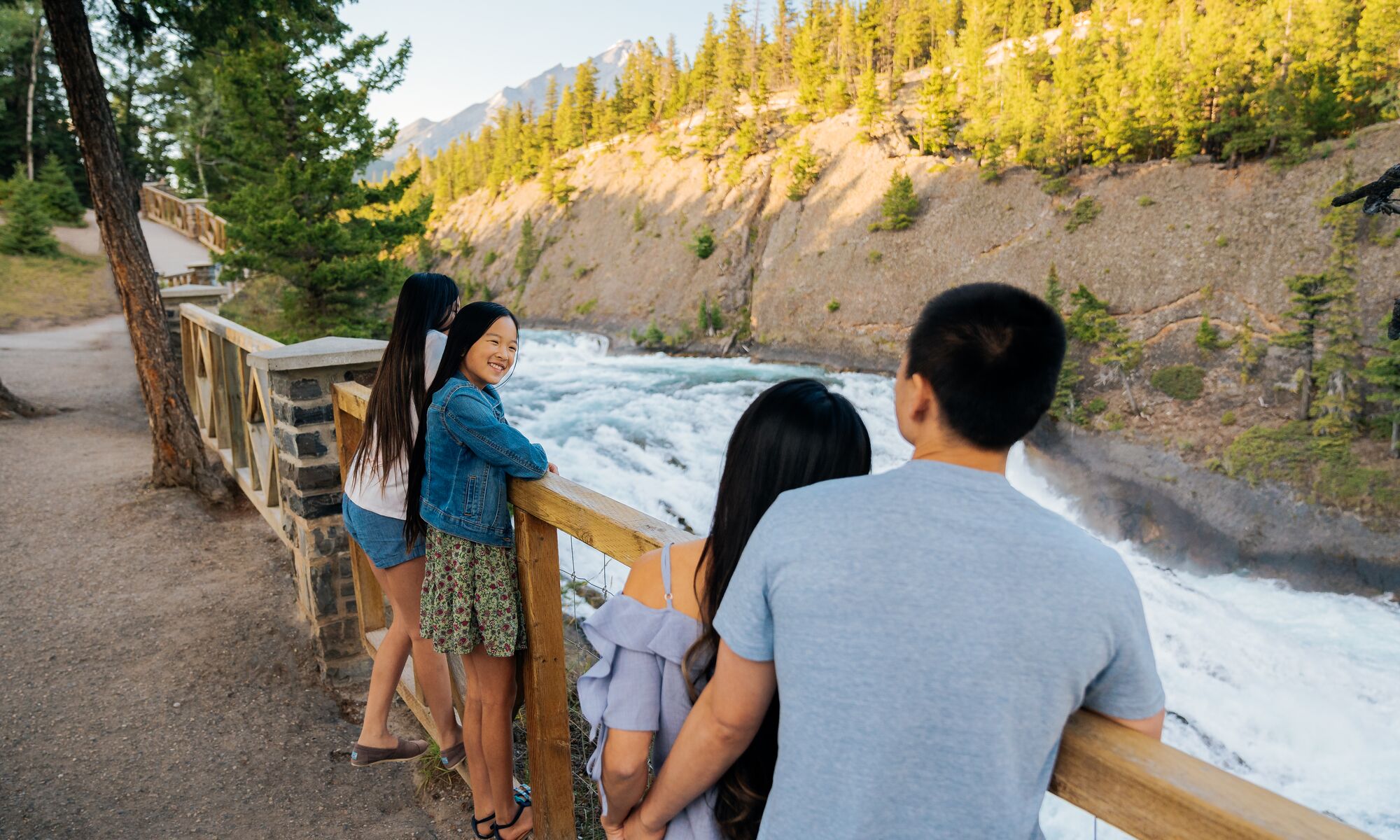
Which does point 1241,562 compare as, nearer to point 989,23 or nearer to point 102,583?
point 102,583

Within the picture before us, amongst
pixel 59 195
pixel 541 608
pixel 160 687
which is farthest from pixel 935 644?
pixel 59 195

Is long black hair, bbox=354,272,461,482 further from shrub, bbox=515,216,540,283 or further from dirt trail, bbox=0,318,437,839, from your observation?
shrub, bbox=515,216,540,283

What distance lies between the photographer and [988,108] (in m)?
25.7

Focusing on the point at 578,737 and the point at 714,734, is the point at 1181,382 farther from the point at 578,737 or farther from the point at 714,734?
the point at 714,734

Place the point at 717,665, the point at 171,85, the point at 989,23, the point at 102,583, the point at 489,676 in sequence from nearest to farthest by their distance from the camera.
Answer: the point at 717,665 < the point at 489,676 < the point at 102,583 < the point at 171,85 < the point at 989,23

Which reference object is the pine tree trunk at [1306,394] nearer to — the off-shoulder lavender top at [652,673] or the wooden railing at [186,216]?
the off-shoulder lavender top at [652,673]

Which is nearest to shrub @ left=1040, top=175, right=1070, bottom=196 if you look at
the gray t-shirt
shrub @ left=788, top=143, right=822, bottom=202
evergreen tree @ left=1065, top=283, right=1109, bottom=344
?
evergreen tree @ left=1065, top=283, right=1109, bottom=344

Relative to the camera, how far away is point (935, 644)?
0.97 metres

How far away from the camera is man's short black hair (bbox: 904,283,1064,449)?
1.04 meters

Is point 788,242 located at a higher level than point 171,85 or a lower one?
lower

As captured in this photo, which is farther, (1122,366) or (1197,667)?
(1122,366)

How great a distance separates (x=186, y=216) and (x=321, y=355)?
74.8ft

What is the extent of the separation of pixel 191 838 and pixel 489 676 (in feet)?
4.79

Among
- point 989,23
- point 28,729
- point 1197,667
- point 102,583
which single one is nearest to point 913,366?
point 28,729
